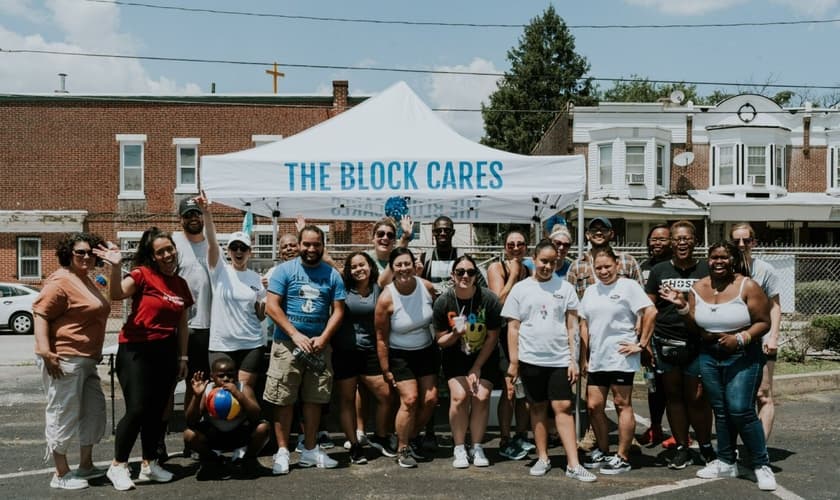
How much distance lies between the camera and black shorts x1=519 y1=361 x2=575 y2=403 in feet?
18.3

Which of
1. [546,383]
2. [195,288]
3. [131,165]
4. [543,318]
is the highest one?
[131,165]

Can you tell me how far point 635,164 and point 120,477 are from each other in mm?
24998

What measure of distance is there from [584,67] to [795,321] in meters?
38.0

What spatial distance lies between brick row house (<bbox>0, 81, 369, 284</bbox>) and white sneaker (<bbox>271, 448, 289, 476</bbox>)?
60.1 ft

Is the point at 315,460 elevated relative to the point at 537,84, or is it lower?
lower

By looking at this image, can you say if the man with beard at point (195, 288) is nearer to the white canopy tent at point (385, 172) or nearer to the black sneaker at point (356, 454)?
the black sneaker at point (356, 454)

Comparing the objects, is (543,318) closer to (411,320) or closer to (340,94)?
(411,320)

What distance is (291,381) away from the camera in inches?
221

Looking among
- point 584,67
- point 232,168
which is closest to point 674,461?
point 232,168

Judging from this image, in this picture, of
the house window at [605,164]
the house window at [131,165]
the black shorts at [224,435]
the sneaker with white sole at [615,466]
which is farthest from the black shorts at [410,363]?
the house window at [605,164]

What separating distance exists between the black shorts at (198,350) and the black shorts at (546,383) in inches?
101

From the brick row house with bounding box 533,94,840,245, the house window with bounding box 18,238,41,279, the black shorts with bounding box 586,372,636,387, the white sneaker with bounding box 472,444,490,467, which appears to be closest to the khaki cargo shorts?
the white sneaker with bounding box 472,444,490,467

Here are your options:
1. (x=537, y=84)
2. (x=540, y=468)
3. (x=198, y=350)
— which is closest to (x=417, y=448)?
(x=540, y=468)

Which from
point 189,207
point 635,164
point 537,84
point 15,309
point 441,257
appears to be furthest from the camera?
point 537,84
